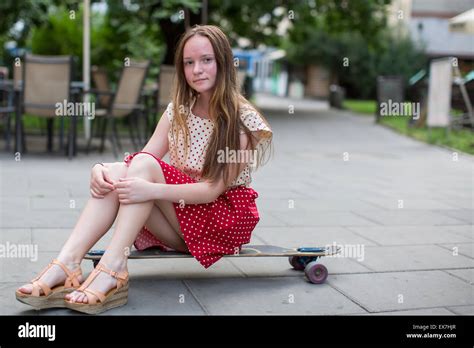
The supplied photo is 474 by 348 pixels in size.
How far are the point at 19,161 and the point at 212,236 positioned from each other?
5.41 m

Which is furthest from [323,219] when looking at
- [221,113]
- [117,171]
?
[117,171]

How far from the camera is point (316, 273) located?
11.9 ft

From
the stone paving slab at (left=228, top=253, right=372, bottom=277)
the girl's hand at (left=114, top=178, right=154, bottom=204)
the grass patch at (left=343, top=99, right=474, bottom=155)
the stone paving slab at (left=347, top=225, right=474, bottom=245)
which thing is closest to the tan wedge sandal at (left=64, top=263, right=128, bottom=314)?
the girl's hand at (left=114, top=178, right=154, bottom=204)

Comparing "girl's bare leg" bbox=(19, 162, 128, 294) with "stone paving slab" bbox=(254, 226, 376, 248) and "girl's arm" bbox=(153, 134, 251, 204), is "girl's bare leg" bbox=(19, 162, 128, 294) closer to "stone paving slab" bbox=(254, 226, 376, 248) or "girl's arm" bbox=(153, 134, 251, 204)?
"girl's arm" bbox=(153, 134, 251, 204)

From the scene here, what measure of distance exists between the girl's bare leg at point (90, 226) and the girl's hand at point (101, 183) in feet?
0.09

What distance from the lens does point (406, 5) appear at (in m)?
38.5

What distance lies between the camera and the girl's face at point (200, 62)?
337cm

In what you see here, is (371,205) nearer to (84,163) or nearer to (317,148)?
(84,163)

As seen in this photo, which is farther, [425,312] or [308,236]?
[308,236]

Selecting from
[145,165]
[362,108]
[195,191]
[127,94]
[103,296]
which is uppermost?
[127,94]

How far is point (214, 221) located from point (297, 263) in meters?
0.72

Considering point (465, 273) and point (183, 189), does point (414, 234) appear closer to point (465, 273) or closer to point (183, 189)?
point (465, 273)

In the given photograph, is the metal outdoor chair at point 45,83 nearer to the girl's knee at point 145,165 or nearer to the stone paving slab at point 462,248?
the stone paving slab at point 462,248

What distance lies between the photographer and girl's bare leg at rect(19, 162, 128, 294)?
10.3 ft
